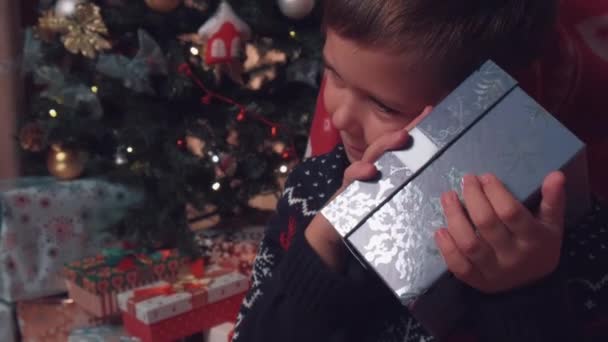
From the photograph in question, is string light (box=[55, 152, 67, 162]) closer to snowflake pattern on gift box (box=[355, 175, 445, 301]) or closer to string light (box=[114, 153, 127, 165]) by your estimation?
string light (box=[114, 153, 127, 165])

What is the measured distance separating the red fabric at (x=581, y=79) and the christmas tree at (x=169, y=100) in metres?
0.85

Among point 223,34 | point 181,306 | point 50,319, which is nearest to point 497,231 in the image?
point 181,306

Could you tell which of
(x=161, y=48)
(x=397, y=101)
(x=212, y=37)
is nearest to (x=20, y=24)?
(x=161, y=48)

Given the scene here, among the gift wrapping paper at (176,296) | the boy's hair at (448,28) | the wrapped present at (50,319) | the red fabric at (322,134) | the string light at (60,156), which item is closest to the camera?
the boy's hair at (448,28)

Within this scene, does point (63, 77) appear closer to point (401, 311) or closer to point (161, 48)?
point (161, 48)

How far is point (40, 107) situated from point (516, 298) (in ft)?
4.64

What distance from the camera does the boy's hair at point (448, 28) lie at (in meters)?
0.61

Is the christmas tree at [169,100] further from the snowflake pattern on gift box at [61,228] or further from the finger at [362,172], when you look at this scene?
the finger at [362,172]

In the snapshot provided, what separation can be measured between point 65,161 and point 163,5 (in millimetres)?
489

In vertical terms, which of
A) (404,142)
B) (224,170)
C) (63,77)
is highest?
(63,77)

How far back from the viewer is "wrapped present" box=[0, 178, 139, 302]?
1622mm

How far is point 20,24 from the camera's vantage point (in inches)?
79.7

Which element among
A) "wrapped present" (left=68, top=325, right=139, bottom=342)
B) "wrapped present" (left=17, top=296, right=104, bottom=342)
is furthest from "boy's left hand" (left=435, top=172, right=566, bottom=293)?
"wrapped present" (left=17, top=296, right=104, bottom=342)

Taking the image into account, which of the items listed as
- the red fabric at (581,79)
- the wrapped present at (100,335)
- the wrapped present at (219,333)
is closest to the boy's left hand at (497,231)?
the red fabric at (581,79)
